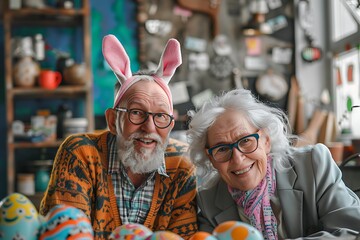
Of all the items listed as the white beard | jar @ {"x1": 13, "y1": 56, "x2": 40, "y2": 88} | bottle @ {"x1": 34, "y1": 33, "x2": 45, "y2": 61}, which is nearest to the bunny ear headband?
the white beard

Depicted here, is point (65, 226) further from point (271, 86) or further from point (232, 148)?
point (271, 86)

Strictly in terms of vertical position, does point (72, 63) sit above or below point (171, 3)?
below

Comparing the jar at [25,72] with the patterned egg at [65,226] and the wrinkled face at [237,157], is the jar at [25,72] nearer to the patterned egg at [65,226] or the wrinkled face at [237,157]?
the wrinkled face at [237,157]

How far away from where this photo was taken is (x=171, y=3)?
4984 mm

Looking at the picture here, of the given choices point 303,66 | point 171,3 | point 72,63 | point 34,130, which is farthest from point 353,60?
point 34,130

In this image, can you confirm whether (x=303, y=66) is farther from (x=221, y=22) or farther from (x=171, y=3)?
(x=171, y=3)

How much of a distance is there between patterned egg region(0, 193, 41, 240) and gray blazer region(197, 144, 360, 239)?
2.50ft

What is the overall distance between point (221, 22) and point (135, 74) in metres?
3.30

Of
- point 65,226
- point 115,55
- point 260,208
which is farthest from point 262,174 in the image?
point 65,226

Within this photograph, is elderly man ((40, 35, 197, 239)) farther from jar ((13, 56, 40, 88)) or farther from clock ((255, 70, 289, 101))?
clock ((255, 70, 289, 101))

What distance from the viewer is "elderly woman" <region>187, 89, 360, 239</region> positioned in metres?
1.62

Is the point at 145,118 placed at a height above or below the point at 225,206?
above

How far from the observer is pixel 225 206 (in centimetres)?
174

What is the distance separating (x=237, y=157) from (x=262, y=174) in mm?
123
